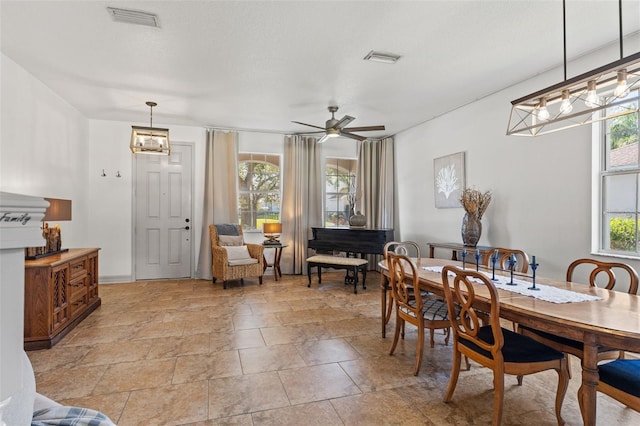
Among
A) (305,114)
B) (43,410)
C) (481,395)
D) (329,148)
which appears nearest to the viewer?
(43,410)

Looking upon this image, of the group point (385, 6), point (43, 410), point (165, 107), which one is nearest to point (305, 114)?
point (165, 107)

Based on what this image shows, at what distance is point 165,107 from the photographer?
15.7ft

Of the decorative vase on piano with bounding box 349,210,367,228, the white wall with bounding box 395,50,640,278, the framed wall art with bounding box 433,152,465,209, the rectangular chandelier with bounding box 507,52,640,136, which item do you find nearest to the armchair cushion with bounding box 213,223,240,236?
the decorative vase on piano with bounding box 349,210,367,228

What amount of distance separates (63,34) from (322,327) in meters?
3.62

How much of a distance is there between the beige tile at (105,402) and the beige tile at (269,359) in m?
0.82

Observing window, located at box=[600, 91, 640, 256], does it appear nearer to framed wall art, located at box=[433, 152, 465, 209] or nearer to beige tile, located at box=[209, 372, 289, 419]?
framed wall art, located at box=[433, 152, 465, 209]

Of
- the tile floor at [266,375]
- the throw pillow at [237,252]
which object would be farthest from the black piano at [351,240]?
the tile floor at [266,375]

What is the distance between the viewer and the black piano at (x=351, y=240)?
5322mm

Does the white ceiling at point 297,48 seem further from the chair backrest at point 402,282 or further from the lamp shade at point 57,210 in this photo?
the chair backrest at point 402,282

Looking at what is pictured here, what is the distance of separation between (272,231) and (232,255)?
87cm

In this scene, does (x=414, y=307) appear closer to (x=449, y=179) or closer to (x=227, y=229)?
(x=449, y=179)

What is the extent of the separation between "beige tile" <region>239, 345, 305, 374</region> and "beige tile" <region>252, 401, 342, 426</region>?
543mm

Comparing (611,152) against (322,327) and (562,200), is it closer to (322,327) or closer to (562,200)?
(562,200)

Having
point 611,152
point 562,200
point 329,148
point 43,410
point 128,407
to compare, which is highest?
point 329,148
